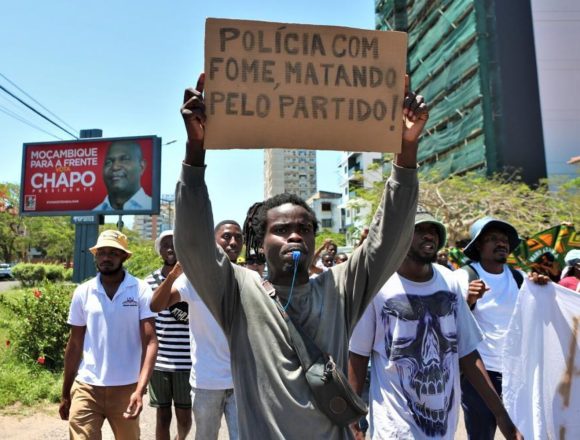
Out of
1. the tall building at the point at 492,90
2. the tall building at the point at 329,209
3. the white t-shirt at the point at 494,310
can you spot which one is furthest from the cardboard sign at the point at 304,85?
the tall building at the point at 329,209

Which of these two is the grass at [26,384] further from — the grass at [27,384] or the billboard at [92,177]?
the billboard at [92,177]

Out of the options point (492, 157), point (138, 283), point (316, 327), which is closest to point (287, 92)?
point (316, 327)

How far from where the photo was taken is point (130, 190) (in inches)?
639

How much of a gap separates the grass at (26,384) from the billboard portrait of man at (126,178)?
956cm

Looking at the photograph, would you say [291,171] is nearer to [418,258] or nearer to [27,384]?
[27,384]

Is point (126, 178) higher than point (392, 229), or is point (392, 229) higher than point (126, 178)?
point (126, 178)

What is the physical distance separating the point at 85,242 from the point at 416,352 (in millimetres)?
15043

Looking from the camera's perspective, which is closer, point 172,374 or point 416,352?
point 416,352

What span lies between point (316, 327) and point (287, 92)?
0.88 meters

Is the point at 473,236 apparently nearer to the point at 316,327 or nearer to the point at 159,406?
the point at 316,327

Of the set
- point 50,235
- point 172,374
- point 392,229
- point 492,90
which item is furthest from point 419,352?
point 50,235

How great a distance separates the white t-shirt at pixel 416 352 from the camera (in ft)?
8.21

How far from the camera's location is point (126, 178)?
53.1 feet

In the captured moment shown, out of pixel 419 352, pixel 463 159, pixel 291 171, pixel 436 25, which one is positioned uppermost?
pixel 291 171
